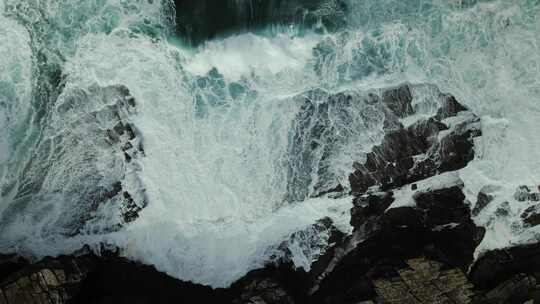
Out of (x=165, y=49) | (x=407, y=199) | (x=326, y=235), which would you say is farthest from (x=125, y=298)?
(x=407, y=199)

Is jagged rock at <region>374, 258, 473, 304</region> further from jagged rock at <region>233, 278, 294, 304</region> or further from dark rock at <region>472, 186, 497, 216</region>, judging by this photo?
jagged rock at <region>233, 278, 294, 304</region>

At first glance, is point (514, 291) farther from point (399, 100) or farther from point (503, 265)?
point (399, 100)

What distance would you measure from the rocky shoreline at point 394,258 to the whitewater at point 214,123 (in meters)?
0.51

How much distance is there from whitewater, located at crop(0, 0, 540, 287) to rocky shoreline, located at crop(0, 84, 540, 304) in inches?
20.0

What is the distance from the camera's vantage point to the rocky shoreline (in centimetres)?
1711

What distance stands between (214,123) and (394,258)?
864 centimetres

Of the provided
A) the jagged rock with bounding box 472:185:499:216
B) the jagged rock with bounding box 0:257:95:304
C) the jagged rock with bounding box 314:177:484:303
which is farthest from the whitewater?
the jagged rock with bounding box 0:257:95:304

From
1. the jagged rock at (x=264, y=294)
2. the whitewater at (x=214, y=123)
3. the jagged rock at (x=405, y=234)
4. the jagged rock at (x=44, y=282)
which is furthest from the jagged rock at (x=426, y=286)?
the jagged rock at (x=44, y=282)

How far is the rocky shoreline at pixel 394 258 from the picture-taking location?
56.1 feet

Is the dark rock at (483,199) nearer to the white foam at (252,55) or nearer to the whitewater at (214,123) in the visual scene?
the whitewater at (214,123)

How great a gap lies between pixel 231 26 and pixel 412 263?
11726mm

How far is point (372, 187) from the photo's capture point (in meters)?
18.8

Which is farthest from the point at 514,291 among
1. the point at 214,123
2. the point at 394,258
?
the point at 214,123

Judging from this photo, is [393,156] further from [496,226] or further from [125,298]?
[125,298]
